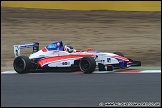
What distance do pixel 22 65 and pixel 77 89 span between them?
13.0 ft

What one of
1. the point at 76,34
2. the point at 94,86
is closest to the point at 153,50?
the point at 76,34

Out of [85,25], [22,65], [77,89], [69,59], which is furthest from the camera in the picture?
[85,25]

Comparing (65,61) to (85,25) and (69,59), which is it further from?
(85,25)

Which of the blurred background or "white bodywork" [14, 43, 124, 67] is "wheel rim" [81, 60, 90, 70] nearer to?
"white bodywork" [14, 43, 124, 67]

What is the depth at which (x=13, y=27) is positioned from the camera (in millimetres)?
22047

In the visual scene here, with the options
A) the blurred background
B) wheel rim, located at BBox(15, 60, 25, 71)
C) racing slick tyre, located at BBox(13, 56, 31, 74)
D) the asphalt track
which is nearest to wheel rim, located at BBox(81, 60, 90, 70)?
the asphalt track

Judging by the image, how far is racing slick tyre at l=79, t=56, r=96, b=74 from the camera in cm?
1258

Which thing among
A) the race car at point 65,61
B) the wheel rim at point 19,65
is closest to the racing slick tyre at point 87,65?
the race car at point 65,61

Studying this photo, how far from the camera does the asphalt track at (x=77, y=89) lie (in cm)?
839

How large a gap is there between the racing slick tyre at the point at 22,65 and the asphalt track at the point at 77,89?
494mm

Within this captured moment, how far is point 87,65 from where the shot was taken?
1273cm

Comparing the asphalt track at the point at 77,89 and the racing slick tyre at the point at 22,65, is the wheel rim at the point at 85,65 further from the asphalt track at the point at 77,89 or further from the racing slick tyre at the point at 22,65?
the racing slick tyre at the point at 22,65

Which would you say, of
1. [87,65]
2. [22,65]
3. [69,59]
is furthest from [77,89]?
[22,65]

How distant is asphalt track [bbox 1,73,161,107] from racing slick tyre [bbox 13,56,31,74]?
1.62ft
